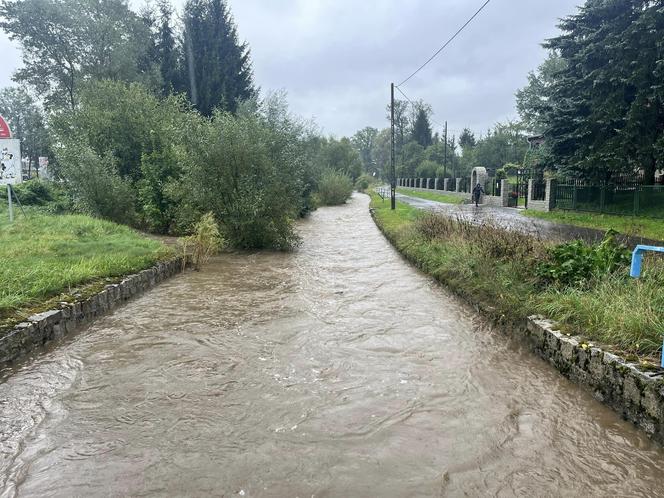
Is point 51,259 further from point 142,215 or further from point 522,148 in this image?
point 522,148

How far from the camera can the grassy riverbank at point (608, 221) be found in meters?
13.8

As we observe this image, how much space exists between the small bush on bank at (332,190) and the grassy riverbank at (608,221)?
2105 cm

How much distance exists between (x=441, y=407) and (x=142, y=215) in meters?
14.8

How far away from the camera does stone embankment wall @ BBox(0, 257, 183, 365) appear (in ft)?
17.0

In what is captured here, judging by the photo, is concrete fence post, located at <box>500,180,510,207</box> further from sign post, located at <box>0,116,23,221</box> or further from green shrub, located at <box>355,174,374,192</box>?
green shrub, located at <box>355,174,374,192</box>

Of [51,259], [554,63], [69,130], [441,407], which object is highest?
[554,63]

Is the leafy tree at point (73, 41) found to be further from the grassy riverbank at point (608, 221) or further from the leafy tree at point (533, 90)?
the leafy tree at point (533, 90)

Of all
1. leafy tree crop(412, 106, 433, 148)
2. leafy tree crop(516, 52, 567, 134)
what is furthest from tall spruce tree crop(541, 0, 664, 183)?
leafy tree crop(412, 106, 433, 148)

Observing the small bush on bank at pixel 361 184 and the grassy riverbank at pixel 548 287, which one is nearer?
the grassy riverbank at pixel 548 287

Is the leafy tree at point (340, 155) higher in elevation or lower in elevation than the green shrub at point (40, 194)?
higher

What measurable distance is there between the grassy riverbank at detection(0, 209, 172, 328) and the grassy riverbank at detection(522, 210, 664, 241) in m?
12.2

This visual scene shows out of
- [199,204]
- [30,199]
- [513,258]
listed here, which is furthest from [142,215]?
[513,258]

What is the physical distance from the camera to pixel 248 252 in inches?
549

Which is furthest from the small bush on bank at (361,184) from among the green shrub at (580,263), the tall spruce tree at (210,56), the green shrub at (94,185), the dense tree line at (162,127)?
the green shrub at (580,263)
